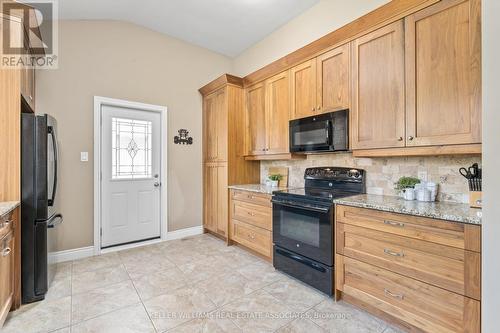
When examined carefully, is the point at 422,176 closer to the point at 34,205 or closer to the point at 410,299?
the point at 410,299

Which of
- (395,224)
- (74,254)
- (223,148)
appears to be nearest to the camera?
(395,224)

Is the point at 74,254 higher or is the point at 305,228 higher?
the point at 305,228

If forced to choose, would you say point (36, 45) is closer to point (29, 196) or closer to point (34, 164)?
point (34, 164)

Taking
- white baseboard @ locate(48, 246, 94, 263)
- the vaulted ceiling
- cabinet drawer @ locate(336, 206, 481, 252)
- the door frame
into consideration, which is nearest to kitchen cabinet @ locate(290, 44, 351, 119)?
the vaulted ceiling

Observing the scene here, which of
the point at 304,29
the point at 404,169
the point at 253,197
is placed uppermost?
the point at 304,29

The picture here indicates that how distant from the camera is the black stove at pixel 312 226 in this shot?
2.16 meters

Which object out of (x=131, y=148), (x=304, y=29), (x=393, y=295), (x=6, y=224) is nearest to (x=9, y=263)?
(x=6, y=224)

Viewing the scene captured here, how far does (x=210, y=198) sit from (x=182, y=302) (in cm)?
198

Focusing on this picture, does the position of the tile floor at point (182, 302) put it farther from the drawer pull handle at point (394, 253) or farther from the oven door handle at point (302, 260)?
the drawer pull handle at point (394, 253)

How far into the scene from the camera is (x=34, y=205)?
2133mm

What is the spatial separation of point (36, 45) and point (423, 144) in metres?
4.15

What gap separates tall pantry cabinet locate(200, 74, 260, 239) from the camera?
3.56 m

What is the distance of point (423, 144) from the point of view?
1.87 meters

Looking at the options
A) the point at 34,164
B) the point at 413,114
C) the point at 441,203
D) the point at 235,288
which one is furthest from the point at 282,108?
the point at 34,164
